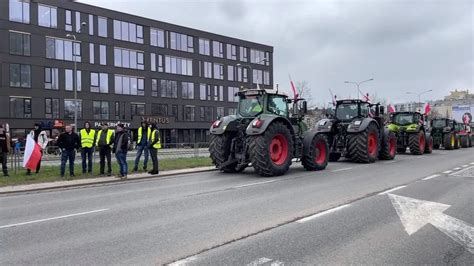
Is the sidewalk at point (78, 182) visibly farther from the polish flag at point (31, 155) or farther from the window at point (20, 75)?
the window at point (20, 75)

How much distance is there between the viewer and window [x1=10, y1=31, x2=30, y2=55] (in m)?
45.5

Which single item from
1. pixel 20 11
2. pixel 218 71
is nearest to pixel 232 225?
pixel 20 11

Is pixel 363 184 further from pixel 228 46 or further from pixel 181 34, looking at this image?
pixel 228 46

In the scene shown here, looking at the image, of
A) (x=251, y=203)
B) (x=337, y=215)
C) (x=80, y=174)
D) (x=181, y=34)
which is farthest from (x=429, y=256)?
(x=181, y=34)

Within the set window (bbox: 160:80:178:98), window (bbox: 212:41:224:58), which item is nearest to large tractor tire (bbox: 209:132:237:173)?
window (bbox: 160:80:178:98)

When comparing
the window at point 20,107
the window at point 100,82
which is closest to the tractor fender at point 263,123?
the window at point 20,107

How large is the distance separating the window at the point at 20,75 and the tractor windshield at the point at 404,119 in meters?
37.9

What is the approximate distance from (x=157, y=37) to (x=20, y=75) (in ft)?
62.8

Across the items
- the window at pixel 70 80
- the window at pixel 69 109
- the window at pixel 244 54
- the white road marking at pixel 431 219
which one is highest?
the window at pixel 244 54

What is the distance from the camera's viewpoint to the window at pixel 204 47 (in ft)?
212

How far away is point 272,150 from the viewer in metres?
14.3

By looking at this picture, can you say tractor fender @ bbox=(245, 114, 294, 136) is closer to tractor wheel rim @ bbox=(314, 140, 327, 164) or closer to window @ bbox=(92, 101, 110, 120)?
tractor wheel rim @ bbox=(314, 140, 327, 164)

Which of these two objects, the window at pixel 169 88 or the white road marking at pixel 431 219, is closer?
the white road marking at pixel 431 219

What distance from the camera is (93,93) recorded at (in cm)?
5181
